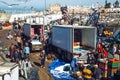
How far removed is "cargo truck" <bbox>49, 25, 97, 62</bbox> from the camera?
86.5ft

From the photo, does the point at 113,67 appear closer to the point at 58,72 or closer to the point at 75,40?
the point at 58,72

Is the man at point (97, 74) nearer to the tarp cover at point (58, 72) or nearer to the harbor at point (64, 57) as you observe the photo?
the harbor at point (64, 57)

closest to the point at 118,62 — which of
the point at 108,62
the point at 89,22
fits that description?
the point at 108,62

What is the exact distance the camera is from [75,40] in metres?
28.6

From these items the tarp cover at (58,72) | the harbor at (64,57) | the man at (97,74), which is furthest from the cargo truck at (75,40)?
the man at (97,74)

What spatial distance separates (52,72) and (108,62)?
4.60 m

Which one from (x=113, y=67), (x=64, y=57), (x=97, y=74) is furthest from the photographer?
(x=64, y=57)

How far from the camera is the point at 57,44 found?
102 feet

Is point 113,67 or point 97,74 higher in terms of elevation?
point 113,67

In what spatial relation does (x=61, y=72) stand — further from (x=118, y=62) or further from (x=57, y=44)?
(x=57, y=44)

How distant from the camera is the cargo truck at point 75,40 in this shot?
2636cm

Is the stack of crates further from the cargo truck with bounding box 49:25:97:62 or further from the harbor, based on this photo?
the cargo truck with bounding box 49:25:97:62

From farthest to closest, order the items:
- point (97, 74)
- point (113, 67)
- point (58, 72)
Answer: point (58, 72)
point (113, 67)
point (97, 74)

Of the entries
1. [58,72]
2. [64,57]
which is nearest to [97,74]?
[58,72]
